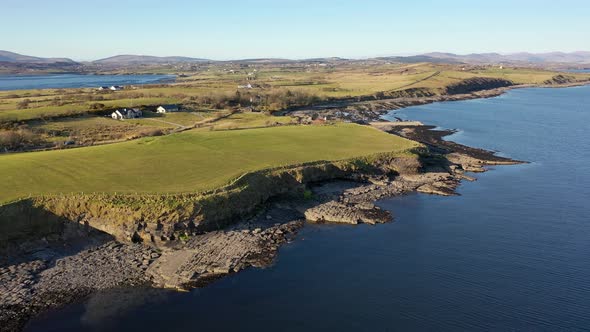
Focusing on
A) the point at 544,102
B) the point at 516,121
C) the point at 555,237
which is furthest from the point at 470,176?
the point at 544,102

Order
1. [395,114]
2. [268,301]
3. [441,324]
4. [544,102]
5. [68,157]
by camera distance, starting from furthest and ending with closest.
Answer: [544,102] < [395,114] < [68,157] < [268,301] < [441,324]

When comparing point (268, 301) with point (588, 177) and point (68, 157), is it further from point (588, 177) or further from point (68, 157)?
point (588, 177)

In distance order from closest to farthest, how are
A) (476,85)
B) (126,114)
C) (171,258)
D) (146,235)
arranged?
(171,258) < (146,235) < (126,114) < (476,85)

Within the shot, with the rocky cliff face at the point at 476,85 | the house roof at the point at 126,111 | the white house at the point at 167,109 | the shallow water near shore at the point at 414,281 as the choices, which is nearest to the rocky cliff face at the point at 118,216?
the shallow water near shore at the point at 414,281

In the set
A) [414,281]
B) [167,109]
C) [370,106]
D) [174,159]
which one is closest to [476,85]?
[370,106]

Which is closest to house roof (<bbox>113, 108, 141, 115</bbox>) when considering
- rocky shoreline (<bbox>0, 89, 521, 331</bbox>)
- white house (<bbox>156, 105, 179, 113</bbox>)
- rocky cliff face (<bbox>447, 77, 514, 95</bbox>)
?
white house (<bbox>156, 105, 179, 113</bbox>)

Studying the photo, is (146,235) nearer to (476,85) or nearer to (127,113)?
(127,113)

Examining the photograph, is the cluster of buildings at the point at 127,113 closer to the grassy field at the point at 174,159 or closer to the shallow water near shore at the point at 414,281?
the grassy field at the point at 174,159
